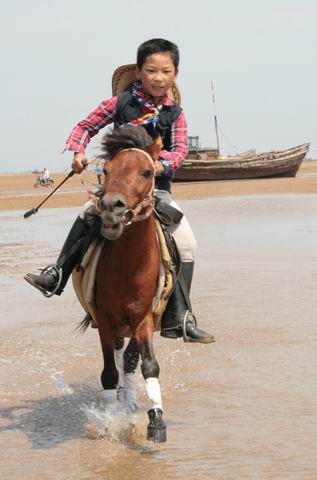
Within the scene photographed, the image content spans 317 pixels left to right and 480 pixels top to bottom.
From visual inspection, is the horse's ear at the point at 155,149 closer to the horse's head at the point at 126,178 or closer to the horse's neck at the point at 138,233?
the horse's head at the point at 126,178

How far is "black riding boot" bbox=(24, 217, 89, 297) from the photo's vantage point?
6.69m

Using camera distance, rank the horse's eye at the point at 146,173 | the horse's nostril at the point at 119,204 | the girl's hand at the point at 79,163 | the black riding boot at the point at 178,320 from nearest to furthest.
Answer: the horse's nostril at the point at 119,204, the horse's eye at the point at 146,173, the girl's hand at the point at 79,163, the black riding boot at the point at 178,320

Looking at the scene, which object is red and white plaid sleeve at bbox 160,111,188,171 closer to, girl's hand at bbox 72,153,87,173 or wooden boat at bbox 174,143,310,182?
girl's hand at bbox 72,153,87,173

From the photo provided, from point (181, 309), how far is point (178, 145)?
3.96ft

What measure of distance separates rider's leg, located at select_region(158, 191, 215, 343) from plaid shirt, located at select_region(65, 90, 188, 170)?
0.40 metres

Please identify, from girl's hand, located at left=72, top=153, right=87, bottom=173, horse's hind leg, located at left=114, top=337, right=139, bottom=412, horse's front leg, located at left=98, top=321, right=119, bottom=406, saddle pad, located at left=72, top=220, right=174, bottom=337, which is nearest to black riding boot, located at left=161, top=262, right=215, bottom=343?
saddle pad, located at left=72, top=220, right=174, bottom=337

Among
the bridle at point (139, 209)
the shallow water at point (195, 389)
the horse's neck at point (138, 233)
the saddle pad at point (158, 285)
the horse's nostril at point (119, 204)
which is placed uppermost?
the horse's nostril at point (119, 204)

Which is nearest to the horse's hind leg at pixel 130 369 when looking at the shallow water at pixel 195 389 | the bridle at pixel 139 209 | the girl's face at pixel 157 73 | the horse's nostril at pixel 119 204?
the shallow water at pixel 195 389

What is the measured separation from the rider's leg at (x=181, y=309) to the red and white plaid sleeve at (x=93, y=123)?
0.71 m

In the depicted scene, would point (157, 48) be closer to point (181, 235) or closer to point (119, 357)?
point (181, 235)

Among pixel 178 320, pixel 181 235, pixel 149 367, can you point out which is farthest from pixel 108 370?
pixel 181 235

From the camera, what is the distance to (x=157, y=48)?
21.9ft

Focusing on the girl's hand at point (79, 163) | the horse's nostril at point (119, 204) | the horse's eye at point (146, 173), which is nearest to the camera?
the horse's nostril at point (119, 204)

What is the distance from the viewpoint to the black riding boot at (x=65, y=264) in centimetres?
669
